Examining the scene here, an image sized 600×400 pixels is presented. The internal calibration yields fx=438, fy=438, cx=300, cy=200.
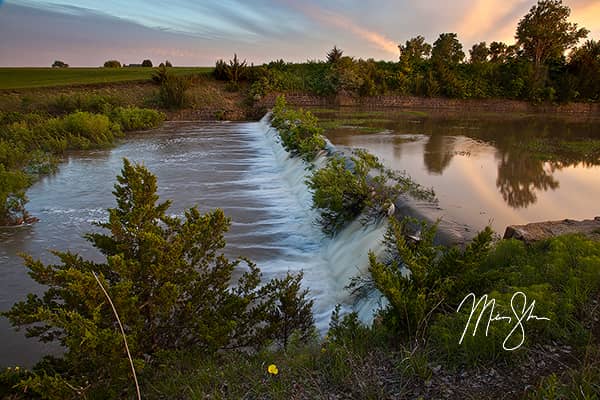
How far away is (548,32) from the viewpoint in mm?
33312

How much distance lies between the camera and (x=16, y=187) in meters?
7.65

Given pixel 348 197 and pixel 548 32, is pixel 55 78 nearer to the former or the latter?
pixel 348 197

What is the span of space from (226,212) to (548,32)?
114ft

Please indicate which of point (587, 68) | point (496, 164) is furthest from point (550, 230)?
point (587, 68)

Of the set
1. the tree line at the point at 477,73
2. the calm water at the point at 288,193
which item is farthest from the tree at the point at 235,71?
the calm water at the point at 288,193

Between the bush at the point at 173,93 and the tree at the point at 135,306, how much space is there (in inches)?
916

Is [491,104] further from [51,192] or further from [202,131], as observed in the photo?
[51,192]

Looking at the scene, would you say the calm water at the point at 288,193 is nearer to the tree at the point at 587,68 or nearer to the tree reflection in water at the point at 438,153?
the tree reflection in water at the point at 438,153

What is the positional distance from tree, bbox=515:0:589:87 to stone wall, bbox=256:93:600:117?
8.94 feet

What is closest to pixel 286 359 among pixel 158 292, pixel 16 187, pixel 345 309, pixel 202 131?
pixel 158 292

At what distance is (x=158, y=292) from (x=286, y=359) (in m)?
1.06

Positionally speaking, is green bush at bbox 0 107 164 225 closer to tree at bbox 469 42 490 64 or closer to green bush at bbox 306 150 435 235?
green bush at bbox 306 150 435 235

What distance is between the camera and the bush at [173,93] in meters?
25.4

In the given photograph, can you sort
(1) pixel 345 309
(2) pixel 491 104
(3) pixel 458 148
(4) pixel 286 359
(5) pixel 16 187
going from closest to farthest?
(4) pixel 286 359
(1) pixel 345 309
(5) pixel 16 187
(3) pixel 458 148
(2) pixel 491 104
